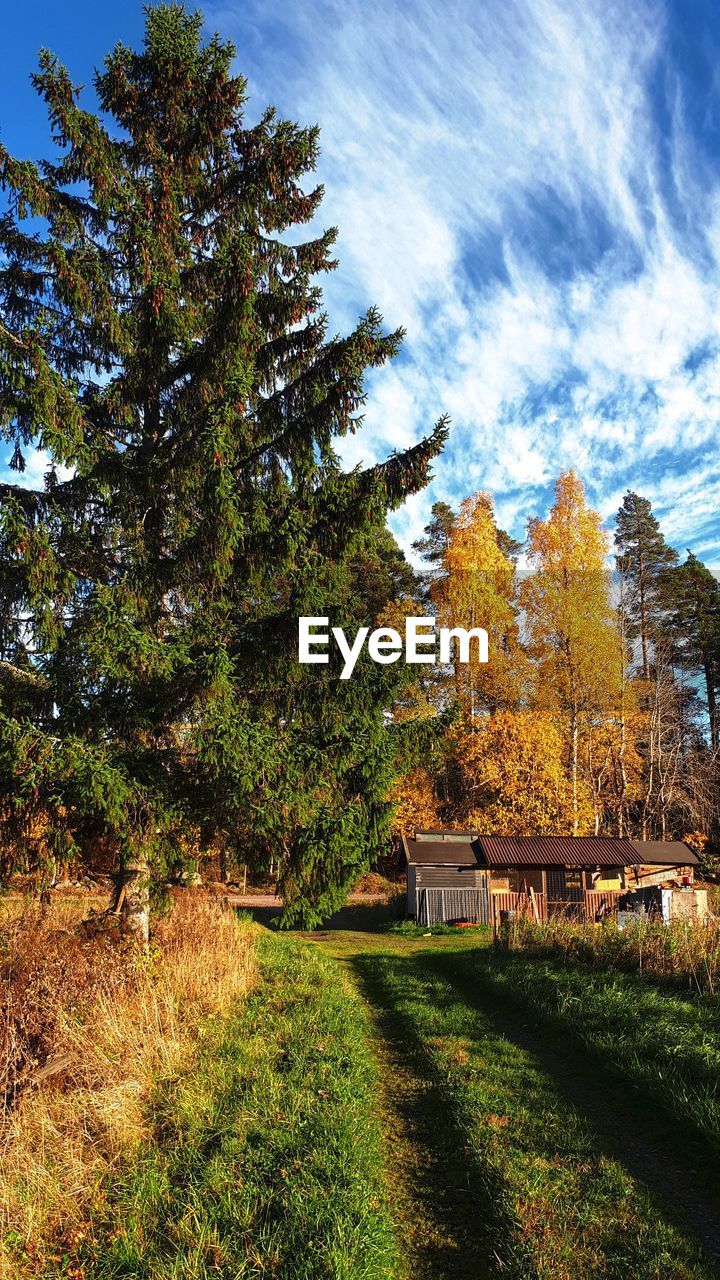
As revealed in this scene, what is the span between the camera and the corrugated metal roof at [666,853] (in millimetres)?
26891

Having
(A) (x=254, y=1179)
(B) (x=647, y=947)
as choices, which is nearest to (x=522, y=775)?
(B) (x=647, y=947)

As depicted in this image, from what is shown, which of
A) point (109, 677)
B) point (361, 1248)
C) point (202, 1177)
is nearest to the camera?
point (361, 1248)

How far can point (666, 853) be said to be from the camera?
90.9 feet

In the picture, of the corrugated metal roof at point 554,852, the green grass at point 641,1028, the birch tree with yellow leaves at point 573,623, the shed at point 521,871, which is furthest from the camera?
the birch tree with yellow leaves at point 573,623

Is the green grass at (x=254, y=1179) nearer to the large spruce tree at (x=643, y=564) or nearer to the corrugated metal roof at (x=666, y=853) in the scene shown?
the corrugated metal roof at (x=666, y=853)

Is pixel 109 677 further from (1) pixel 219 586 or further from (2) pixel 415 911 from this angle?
(2) pixel 415 911

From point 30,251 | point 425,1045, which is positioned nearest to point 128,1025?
point 425,1045

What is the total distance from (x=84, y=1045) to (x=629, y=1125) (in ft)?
16.5

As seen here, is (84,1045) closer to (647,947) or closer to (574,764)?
(647,947)

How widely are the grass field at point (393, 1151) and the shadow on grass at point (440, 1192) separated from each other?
0.7 inches

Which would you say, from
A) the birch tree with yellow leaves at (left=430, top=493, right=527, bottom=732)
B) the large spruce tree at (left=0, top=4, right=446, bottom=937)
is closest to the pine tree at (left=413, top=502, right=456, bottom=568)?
the birch tree with yellow leaves at (left=430, top=493, right=527, bottom=732)

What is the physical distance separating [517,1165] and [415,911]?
21391 millimetres

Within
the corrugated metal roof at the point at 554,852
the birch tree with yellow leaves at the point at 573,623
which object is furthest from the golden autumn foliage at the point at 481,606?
the corrugated metal roof at the point at 554,852

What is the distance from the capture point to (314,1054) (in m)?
7.56
